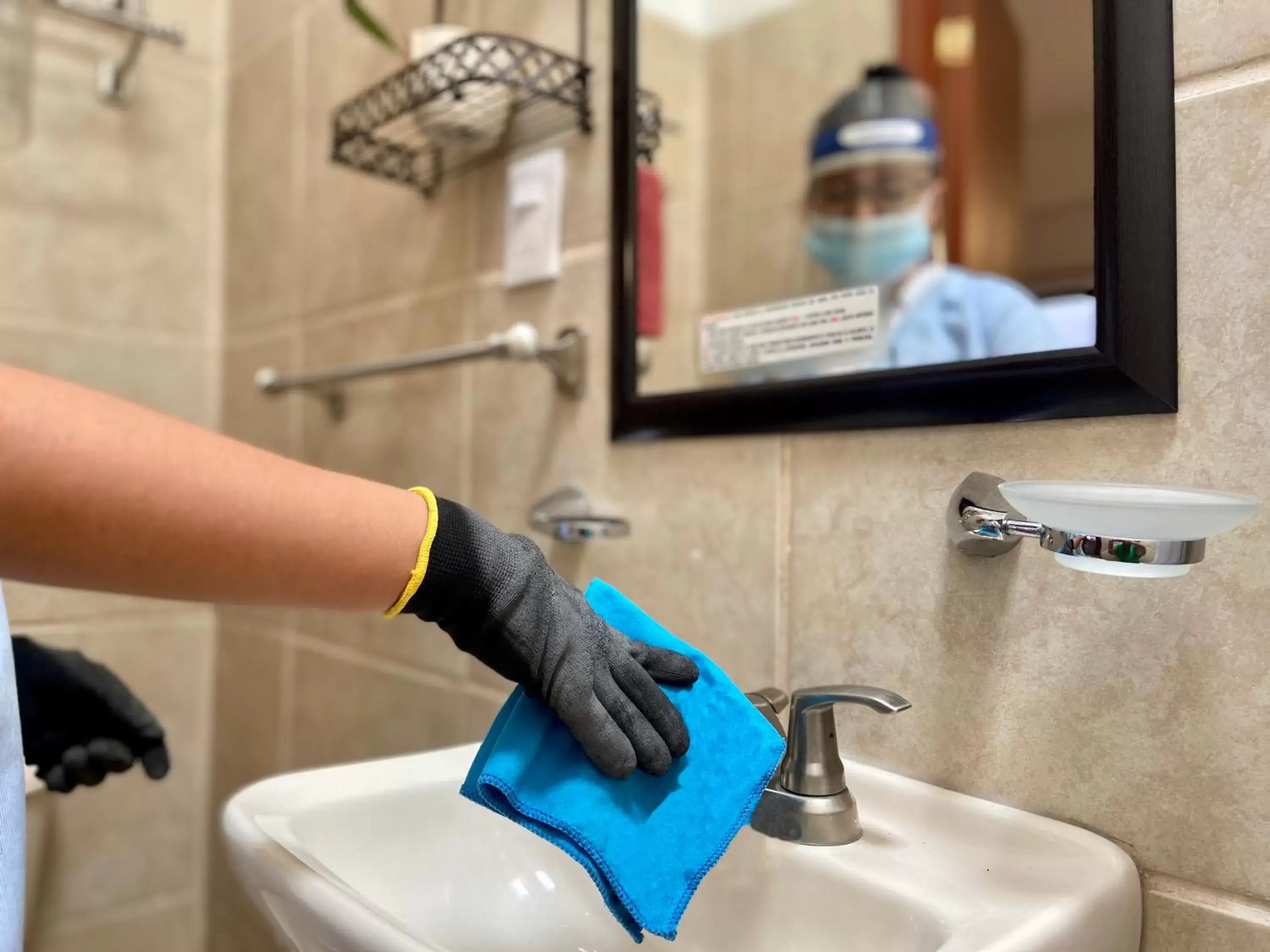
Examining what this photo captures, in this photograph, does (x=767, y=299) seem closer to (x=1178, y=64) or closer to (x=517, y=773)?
(x=1178, y=64)

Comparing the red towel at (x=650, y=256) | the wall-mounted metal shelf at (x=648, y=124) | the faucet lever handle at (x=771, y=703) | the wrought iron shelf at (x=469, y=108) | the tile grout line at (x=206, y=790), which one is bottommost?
the tile grout line at (x=206, y=790)

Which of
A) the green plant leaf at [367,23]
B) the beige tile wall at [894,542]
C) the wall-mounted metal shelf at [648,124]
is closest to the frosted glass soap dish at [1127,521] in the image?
the beige tile wall at [894,542]

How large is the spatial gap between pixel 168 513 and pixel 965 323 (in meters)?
0.59

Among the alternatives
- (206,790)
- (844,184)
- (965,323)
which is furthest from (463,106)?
(206,790)

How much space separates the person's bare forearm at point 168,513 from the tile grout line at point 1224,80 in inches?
20.2

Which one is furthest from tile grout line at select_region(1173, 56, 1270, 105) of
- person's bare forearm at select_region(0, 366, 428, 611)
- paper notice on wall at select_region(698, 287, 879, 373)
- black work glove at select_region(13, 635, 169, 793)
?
black work glove at select_region(13, 635, 169, 793)

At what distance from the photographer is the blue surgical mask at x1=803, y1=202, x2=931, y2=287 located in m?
0.84

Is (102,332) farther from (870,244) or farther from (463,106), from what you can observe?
(870,244)

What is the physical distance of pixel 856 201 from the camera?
35.2 inches

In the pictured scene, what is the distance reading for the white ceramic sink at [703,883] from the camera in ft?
1.55

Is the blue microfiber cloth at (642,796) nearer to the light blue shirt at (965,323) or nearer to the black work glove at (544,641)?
the black work glove at (544,641)

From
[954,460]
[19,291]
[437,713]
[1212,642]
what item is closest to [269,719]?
[437,713]

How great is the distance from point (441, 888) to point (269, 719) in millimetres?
812

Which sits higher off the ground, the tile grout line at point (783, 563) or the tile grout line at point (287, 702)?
the tile grout line at point (783, 563)
